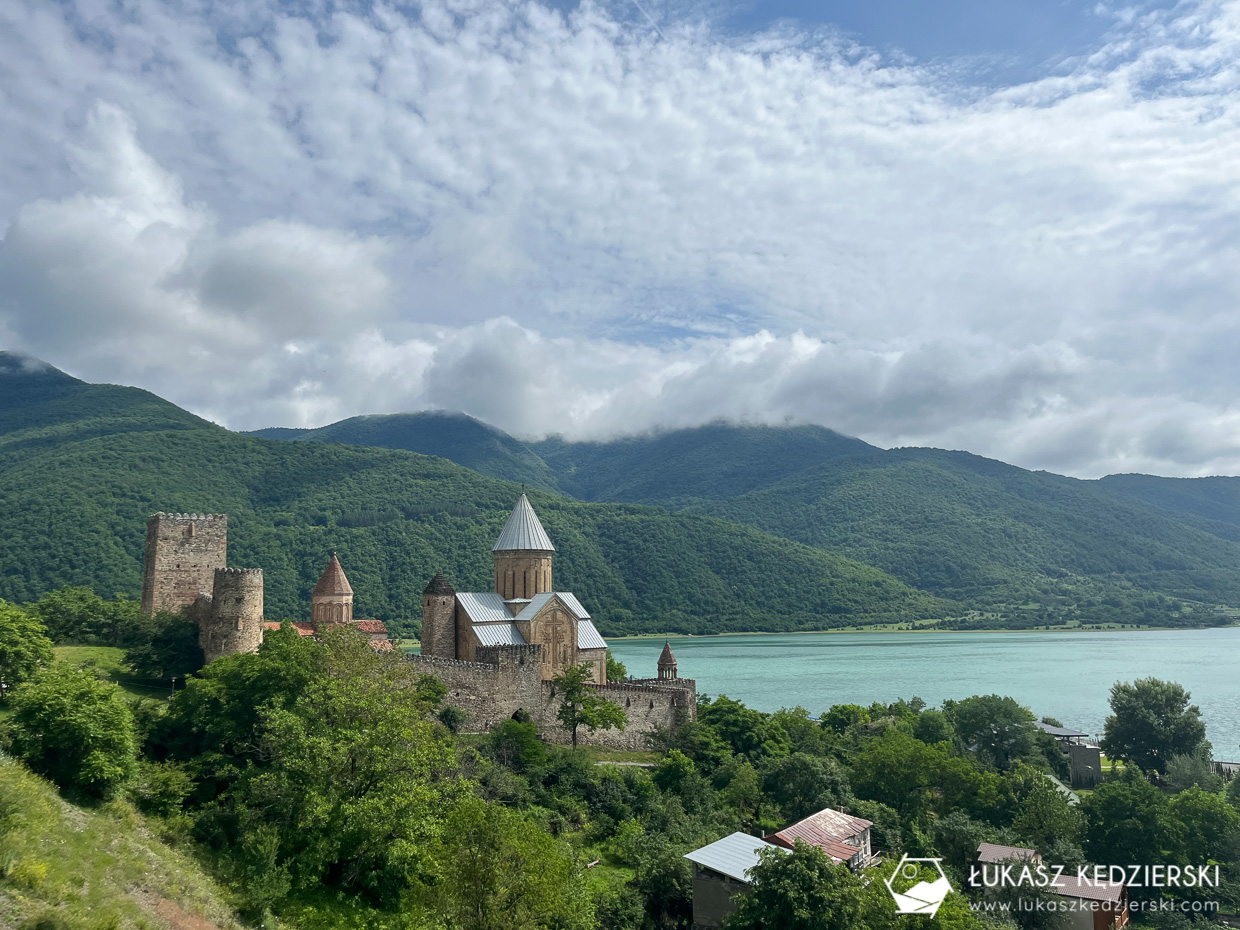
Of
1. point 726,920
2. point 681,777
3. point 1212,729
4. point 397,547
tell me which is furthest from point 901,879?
point 397,547

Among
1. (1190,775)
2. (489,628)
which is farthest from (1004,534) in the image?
(489,628)

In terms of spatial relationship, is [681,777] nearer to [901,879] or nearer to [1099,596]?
[901,879]

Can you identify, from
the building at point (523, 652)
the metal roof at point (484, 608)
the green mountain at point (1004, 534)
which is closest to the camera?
the building at point (523, 652)

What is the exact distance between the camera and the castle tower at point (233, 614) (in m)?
24.0

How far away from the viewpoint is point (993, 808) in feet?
91.6

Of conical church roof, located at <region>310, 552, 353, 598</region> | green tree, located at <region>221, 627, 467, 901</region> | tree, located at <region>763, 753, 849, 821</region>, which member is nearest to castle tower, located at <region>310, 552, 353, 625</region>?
conical church roof, located at <region>310, 552, 353, 598</region>

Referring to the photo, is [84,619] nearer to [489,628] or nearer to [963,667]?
[489,628]

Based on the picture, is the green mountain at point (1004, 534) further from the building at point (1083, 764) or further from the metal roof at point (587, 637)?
the metal roof at point (587, 637)

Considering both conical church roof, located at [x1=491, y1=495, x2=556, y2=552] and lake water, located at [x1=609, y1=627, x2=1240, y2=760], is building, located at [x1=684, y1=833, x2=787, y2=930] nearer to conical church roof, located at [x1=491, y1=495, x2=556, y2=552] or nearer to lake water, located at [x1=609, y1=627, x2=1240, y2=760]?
conical church roof, located at [x1=491, y1=495, x2=556, y2=552]

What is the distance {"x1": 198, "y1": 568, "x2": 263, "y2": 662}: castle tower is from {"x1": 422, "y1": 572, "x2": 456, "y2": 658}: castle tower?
677cm

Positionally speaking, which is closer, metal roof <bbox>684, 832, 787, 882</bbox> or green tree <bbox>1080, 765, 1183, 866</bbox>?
Answer: metal roof <bbox>684, 832, 787, 882</bbox>

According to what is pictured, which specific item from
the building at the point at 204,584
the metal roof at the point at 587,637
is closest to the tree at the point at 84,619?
the building at the point at 204,584

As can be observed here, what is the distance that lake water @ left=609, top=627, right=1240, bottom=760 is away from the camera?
5559 centimetres

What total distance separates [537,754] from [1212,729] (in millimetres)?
46474
